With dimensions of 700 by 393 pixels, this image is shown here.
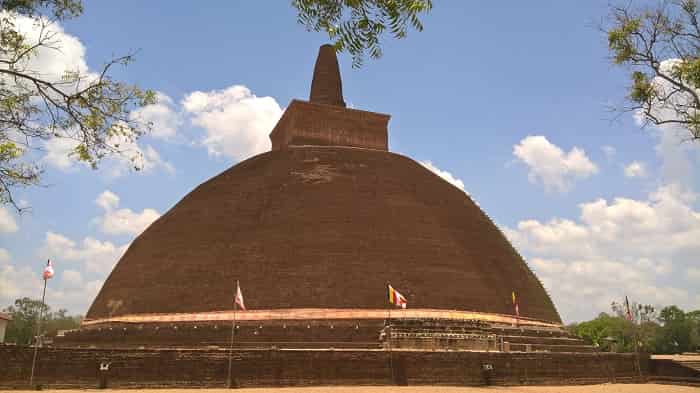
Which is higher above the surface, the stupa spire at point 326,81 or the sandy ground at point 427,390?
the stupa spire at point 326,81

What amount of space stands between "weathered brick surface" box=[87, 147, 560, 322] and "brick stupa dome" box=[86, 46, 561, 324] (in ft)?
0.17

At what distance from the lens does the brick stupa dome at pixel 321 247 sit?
21.7 m

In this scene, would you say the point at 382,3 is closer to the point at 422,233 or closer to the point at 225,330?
the point at 225,330

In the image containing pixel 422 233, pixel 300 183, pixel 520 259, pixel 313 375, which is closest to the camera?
pixel 313 375

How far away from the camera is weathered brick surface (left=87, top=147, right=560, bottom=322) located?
2172cm

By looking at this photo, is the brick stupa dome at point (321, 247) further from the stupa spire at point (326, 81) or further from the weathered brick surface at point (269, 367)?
the stupa spire at point (326, 81)

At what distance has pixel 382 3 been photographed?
507cm

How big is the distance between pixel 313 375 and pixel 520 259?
1481cm

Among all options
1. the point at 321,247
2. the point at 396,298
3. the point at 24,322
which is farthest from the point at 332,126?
the point at 24,322

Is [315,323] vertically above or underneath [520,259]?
underneath

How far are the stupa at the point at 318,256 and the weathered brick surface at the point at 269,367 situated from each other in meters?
2.43

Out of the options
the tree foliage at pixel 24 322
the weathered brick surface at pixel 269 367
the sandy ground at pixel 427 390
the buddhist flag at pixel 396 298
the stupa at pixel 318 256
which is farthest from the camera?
the tree foliage at pixel 24 322

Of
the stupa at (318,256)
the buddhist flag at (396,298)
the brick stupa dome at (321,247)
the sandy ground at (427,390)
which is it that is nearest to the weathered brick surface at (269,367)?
the sandy ground at (427,390)

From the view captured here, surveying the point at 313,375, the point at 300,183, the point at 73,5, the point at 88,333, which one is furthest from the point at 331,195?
the point at 73,5
